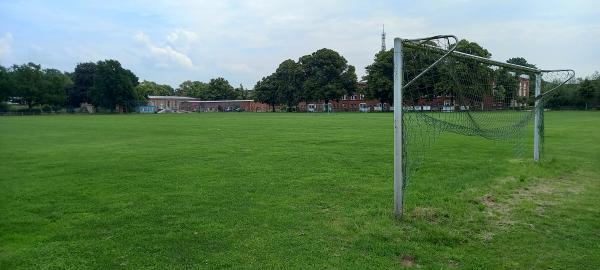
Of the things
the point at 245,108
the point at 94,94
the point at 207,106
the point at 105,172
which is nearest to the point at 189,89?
the point at 207,106

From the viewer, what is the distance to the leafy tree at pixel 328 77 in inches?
3270

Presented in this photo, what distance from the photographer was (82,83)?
325 feet

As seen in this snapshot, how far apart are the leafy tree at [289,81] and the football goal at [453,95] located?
74086 millimetres

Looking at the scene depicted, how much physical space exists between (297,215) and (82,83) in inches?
4116

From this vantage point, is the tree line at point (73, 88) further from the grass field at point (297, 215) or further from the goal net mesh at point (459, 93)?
the goal net mesh at point (459, 93)

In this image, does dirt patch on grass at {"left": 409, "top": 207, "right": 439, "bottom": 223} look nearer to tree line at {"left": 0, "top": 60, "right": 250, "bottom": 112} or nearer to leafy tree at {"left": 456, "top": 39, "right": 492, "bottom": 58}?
leafy tree at {"left": 456, "top": 39, "right": 492, "bottom": 58}

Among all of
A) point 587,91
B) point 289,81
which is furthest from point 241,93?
point 587,91

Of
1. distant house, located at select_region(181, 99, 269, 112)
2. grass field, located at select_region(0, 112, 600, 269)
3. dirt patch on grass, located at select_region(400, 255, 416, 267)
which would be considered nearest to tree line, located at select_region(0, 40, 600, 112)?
distant house, located at select_region(181, 99, 269, 112)

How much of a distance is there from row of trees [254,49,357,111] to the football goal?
68.1 m

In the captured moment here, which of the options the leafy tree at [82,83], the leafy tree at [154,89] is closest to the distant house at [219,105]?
the leafy tree at [154,89]

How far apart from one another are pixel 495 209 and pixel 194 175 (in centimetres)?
636

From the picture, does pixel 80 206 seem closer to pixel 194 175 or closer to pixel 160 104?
pixel 194 175

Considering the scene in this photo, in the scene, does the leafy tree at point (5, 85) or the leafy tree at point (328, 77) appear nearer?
the leafy tree at point (5, 85)

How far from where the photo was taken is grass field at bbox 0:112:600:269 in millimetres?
→ 5055
